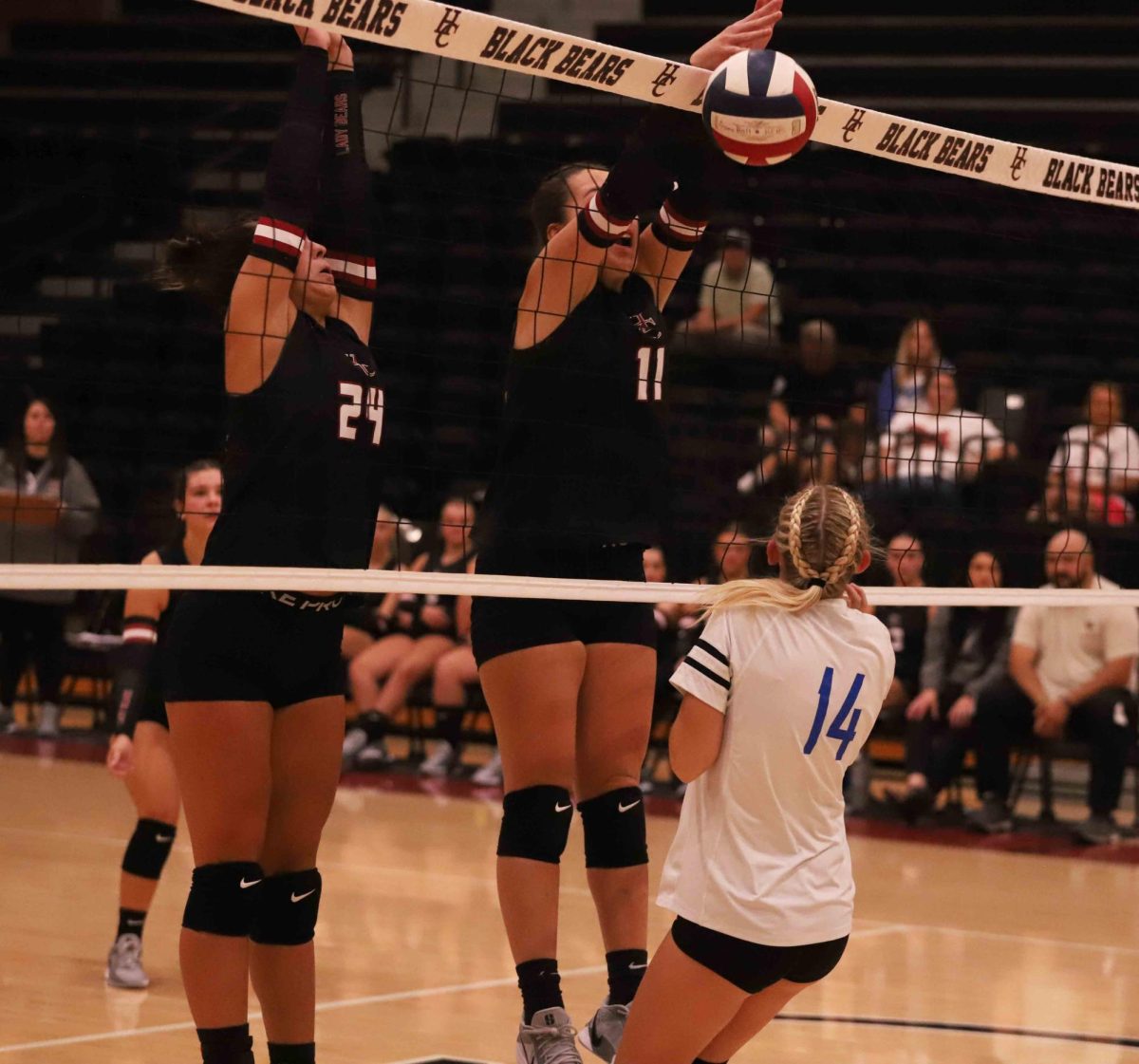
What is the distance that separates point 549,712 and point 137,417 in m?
9.09

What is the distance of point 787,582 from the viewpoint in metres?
3.85

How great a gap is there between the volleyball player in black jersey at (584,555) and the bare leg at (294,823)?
53 cm

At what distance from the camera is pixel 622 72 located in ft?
14.8

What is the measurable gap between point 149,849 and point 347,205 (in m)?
2.71

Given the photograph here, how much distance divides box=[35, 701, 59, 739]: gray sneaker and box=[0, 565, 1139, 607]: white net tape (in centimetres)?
869

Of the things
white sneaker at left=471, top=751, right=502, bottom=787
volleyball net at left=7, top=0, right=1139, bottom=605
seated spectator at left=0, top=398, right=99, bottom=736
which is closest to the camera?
volleyball net at left=7, top=0, right=1139, bottom=605

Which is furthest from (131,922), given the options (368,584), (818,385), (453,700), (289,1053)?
(818,385)

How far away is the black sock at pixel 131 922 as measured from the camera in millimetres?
6082

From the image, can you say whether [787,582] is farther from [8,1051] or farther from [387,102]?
[387,102]

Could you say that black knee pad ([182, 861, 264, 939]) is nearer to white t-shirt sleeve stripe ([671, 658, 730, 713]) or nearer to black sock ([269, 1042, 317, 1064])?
black sock ([269, 1042, 317, 1064])

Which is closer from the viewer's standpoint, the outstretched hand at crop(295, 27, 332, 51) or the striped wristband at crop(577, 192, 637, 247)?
the outstretched hand at crop(295, 27, 332, 51)

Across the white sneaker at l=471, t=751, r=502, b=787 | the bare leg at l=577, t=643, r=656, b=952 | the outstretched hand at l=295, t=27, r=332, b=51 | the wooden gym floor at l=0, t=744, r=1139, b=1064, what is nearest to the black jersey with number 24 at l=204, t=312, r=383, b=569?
the outstretched hand at l=295, t=27, r=332, b=51

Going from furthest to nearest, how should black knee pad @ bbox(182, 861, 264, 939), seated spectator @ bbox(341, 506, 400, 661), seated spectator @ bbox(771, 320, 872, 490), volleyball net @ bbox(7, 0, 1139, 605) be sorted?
seated spectator @ bbox(341, 506, 400, 661)
seated spectator @ bbox(771, 320, 872, 490)
volleyball net @ bbox(7, 0, 1139, 605)
black knee pad @ bbox(182, 861, 264, 939)

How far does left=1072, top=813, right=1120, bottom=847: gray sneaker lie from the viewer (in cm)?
970
